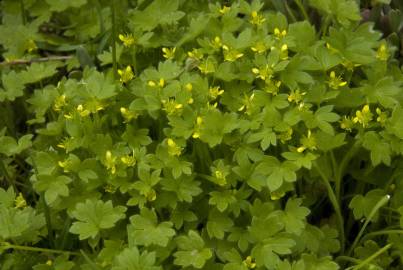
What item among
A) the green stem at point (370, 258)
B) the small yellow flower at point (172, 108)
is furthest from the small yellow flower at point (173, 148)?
the green stem at point (370, 258)

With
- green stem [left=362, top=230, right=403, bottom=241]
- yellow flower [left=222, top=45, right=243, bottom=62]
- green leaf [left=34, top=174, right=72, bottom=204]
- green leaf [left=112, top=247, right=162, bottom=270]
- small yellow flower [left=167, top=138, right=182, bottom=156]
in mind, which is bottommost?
green stem [left=362, top=230, right=403, bottom=241]

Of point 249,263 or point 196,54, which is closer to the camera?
point 249,263

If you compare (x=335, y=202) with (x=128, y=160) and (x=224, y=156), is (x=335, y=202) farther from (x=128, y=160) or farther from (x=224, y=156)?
(x=128, y=160)

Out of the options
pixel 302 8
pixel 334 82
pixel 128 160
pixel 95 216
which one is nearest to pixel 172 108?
pixel 128 160

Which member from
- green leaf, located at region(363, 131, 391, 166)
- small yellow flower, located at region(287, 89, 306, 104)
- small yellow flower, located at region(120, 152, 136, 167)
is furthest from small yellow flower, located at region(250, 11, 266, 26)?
small yellow flower, located at region(120, 152, 136, 167)

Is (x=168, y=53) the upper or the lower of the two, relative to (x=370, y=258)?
upper

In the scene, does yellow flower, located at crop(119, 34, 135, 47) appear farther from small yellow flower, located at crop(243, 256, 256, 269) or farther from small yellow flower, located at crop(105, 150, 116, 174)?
small yellow flower, located at crop(243, 256, 256, 269)

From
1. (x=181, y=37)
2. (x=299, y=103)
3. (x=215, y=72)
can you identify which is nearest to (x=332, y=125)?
(x=299, y=103)
